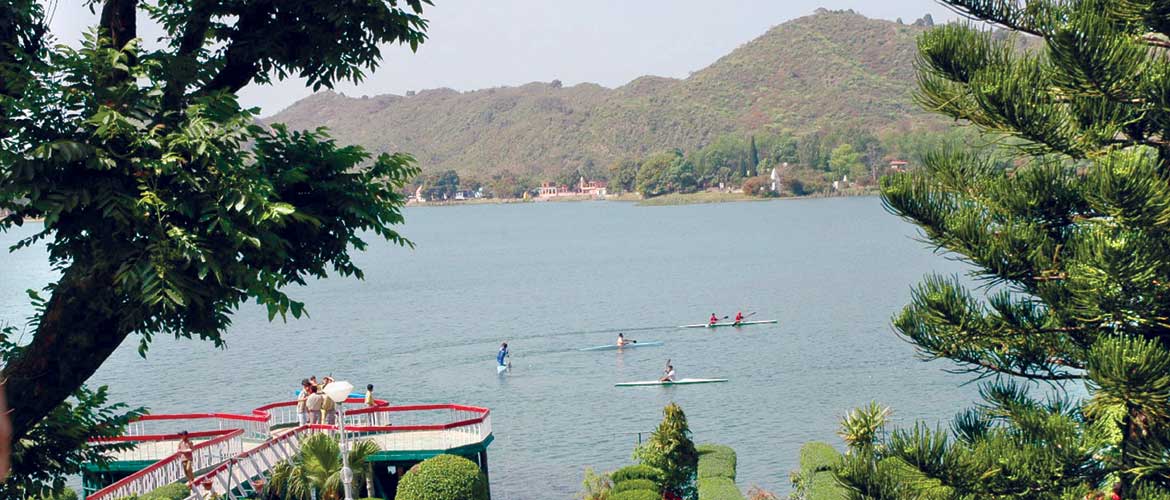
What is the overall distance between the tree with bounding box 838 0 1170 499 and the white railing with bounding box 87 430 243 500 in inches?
526

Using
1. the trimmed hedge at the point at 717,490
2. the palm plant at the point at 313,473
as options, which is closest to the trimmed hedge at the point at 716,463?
the trimmed hedge at the point at 717,490

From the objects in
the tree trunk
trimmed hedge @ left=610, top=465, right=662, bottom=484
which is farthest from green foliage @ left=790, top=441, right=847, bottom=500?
the tree trunk

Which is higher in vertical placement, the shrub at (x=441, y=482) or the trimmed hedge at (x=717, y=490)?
the shrub at (x=441, y=482)

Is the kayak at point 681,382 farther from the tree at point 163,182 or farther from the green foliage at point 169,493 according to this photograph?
the tree at point 163,182

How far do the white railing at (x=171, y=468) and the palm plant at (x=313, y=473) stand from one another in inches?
Result: 68.6

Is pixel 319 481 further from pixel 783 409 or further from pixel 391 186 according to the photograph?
pixel 783 409

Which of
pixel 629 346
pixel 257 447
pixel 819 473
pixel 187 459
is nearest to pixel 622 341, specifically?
pixel 629 346

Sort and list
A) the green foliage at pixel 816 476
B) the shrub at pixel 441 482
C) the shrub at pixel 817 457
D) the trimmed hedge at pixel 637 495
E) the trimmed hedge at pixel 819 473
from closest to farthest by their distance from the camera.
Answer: the shrub at pixel 441 482, the trimmed hedge at pixel 637 495, the trimmed hedge at pixel 819 473, the green foliage at pixel 816 476, the shrub at pixel 817 457

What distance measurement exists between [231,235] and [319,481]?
1673 cm

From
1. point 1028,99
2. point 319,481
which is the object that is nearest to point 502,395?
point 319,481

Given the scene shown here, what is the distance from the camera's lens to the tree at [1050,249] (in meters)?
11.6

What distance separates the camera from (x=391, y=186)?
9.30m

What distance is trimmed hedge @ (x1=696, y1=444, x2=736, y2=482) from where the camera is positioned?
3038cm

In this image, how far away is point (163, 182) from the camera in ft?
26.8
